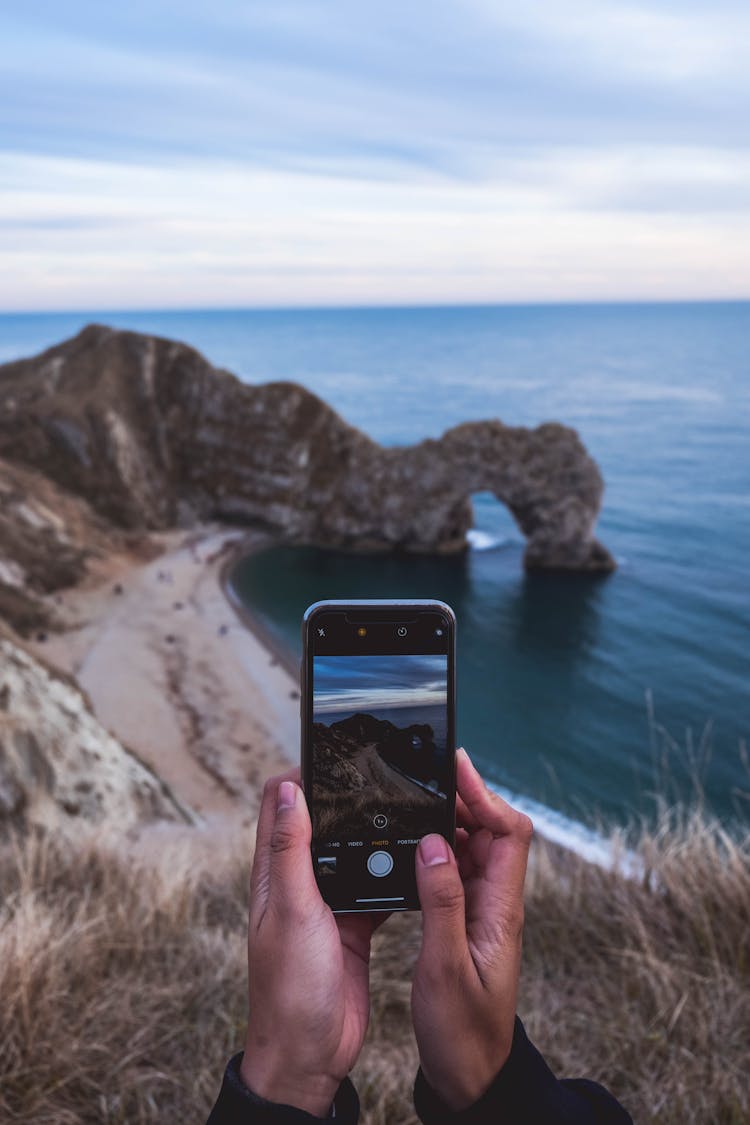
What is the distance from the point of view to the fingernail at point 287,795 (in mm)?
2236

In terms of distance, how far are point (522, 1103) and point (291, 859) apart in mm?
871

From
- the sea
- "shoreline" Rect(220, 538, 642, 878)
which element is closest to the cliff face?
the sea

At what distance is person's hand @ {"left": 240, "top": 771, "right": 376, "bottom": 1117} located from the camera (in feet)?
6.38

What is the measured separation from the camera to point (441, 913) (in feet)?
6.79

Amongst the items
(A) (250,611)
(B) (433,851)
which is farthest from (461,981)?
(A) (250,611)

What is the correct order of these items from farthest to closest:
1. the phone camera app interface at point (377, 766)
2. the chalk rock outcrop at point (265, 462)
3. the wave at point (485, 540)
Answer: the wave at point (485, 540) → the chalk rock outcrop at point (265, 462) → the phone camera app interface at point (377, 766)

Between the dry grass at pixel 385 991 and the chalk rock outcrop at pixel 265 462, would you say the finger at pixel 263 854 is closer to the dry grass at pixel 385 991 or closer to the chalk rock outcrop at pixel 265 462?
the dry grass at pixel 385 991

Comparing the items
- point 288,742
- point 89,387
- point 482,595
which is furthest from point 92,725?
point 89,387

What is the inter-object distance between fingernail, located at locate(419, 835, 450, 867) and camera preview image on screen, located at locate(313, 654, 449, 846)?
1.44 ft

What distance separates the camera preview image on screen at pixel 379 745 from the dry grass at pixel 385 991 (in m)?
1.80

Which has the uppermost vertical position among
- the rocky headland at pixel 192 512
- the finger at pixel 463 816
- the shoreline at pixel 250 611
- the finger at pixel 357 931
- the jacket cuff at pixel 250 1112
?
the finger at pixel 463 816

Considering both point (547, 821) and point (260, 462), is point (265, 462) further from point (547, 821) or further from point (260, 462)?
point (547, 821)

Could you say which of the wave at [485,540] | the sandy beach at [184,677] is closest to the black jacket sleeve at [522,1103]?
the sandy beach at [184,677]

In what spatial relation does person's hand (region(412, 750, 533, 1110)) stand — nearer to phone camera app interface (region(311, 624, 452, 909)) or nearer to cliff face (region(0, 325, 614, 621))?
phone camera app interface (region(311, 624, 452, 909))
